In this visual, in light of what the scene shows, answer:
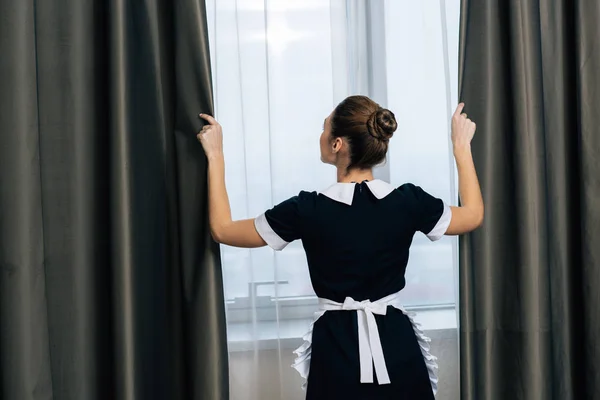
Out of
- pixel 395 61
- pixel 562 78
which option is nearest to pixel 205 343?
pixel 395 61

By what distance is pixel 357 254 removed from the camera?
4.64 ft

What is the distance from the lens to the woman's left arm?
1.51 m

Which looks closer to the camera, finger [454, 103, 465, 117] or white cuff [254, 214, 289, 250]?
white cuff [254, 214, 289, 250]

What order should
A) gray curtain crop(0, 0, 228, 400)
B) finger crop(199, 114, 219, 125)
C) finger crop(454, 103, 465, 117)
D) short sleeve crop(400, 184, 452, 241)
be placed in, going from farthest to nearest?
finger crop(454, 103, 465, 117) < finger crop(199, 114, 219, 125) < short sleeve crop(400, 184, 452, 241) < gray curtain crop(0, 0, 228, 400)

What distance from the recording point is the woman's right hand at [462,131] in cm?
164

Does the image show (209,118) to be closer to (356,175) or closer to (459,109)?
(356,175)

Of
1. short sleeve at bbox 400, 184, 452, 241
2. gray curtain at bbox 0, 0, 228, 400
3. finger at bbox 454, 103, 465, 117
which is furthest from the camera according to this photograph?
finger at bbox 454, 103, 465, 117

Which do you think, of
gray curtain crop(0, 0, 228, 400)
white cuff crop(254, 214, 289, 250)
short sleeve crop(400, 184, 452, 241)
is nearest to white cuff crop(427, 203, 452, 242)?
short sleeve crop(400, 184, 452, 241)

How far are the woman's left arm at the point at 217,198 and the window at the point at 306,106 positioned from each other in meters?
0.18

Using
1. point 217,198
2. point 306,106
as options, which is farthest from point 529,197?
point 217,198

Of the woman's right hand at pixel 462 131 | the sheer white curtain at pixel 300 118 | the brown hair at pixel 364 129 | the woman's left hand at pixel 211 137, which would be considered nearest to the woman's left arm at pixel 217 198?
the woman's left hand at pixel 211 137

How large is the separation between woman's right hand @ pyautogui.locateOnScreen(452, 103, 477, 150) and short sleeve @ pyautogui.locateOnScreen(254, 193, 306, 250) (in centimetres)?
48

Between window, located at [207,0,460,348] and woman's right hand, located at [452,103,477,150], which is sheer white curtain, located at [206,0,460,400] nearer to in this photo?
window, located at [207,0,460,348]

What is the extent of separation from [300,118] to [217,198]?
0.40 m
